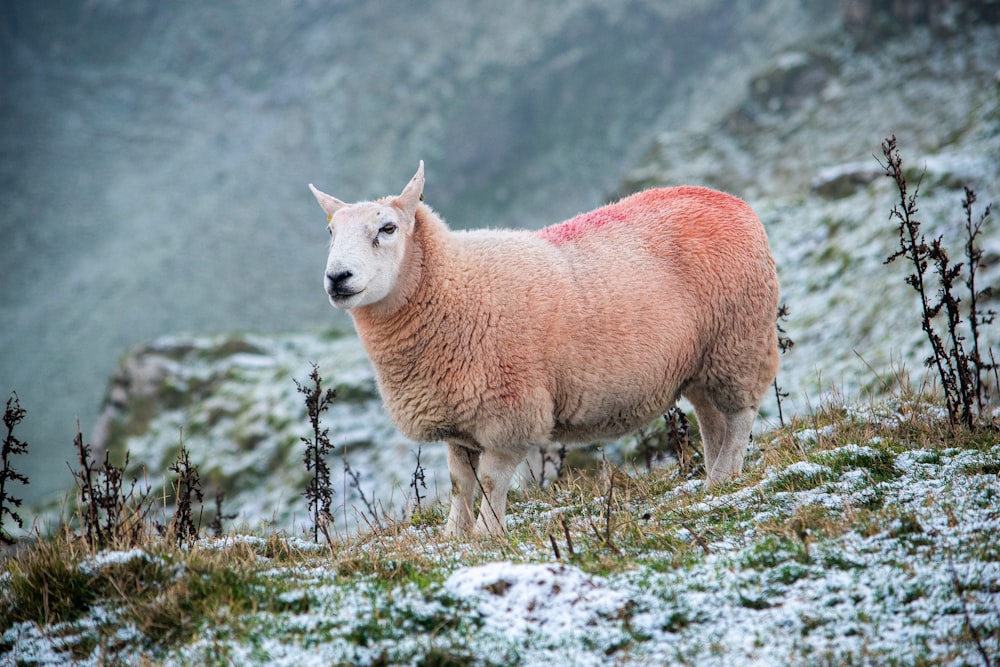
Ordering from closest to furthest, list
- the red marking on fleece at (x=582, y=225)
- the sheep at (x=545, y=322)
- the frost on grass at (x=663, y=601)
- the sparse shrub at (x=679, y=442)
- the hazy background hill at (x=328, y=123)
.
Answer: the frost on grass at (x=663, y=601) < the sheep at (x=545, y=322) < the red marking on fleece at (x=582, y=225) < the sparse shrub at (x=679, y=442) < the hazy background hill at (x=328, y=123)

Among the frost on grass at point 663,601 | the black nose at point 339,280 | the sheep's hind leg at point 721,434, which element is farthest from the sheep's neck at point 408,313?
the sheep's hind leg at point 721,434

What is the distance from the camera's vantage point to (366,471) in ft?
36.4

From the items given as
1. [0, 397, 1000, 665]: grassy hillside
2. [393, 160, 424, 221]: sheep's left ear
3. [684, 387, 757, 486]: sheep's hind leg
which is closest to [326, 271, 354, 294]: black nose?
[393, 160, 424, 221]: sheep's left ear

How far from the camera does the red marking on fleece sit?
5.63 m

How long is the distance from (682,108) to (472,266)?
922 inches

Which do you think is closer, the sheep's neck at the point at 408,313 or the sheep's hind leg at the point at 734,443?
the sheep's neck at the point at 408,313

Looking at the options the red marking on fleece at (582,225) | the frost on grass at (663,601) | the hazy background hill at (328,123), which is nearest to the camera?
the frost on grass at (663,601)

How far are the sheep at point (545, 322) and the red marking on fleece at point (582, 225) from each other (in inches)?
0.6

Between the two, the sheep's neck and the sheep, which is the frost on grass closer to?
the sheep

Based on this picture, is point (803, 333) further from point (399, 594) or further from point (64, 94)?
point (64, 94)

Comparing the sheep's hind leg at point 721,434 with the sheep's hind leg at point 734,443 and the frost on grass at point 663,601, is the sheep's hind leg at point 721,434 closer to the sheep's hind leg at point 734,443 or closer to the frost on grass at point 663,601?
the sheep's hind leg at point 734,443

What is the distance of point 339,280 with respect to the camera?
479 centimetres

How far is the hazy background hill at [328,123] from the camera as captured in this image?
61.7 feet

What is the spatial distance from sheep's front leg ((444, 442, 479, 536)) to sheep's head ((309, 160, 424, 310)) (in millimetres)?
1131
